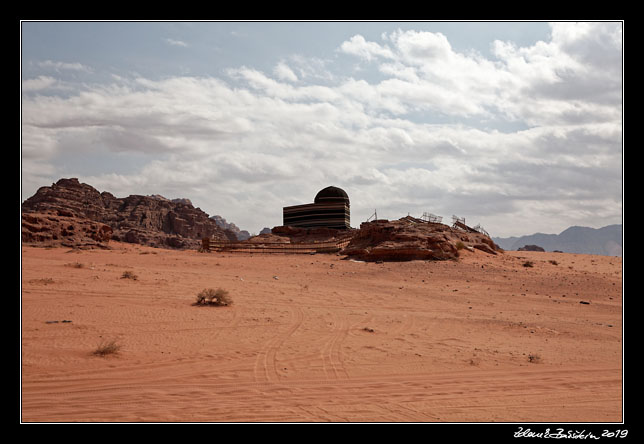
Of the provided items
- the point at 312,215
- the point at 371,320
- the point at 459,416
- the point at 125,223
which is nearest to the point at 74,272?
the point at 371,320

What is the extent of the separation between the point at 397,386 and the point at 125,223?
7405cm

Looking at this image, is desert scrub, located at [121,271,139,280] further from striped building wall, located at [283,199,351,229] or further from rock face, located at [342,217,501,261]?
striped building wall, located at [283,199,351,229]

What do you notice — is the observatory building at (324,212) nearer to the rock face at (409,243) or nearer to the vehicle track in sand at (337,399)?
the rock face at (409,243)

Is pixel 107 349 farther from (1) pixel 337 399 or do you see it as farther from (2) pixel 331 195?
(2) pixel 331 195

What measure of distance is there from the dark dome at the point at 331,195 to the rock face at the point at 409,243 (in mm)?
27791

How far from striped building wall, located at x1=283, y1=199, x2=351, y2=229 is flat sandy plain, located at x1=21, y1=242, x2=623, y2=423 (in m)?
40.8

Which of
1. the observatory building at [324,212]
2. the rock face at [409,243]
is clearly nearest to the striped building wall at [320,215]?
the observatory building at [324,212]

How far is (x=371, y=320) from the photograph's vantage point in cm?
1193

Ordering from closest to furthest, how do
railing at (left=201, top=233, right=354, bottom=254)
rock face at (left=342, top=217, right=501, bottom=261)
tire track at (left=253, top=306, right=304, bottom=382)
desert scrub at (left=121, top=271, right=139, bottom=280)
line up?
tire track at (left=253, top=306, right=304, bottom=382), desert scrub at (left=121, top=271, right=139, bottom=280), rock face at (left=342, top=217, right=501, bottom=261), railing at (left=201, top=233, right=354, bottom=254)

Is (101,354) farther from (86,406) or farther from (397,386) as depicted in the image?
(397,386)

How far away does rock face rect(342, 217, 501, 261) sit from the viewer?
25.7 m

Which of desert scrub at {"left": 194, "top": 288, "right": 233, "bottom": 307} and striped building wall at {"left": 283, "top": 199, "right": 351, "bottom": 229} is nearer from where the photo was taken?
desert scrub at {"left": 194, "top": 288, "right": 233, "bottom": 307}

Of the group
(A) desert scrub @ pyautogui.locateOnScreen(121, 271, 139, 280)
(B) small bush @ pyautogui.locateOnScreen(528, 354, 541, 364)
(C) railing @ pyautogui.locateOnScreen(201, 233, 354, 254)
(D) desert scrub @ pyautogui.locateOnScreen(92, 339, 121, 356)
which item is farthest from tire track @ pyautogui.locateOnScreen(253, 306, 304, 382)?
(C) railing @ pyautogui.locateOnScreen(201, 233, 354, 254)

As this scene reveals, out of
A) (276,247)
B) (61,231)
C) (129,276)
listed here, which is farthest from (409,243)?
(61,231)
